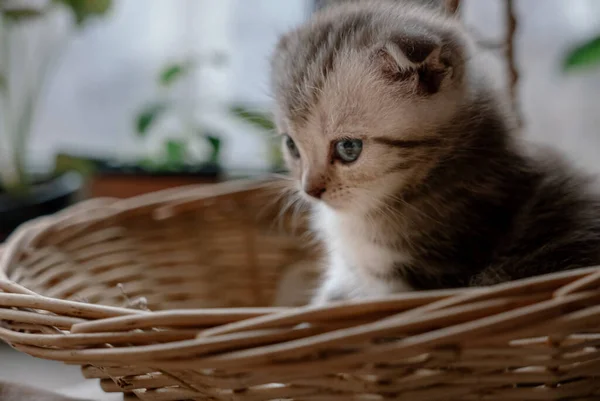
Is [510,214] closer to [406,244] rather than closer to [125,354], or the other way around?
[406,244]

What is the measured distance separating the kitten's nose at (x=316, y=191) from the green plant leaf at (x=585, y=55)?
80 centimetres

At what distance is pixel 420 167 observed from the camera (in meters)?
0.96

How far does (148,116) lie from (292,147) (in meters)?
0.94

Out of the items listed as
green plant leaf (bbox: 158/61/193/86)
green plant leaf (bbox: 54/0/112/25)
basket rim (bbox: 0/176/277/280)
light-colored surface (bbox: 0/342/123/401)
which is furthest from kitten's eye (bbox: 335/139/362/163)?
green plant leaf (bbox: 158/61/193/86)

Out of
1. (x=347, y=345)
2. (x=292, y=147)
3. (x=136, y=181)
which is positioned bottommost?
(x=347, y=345)

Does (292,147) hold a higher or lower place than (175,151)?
lower

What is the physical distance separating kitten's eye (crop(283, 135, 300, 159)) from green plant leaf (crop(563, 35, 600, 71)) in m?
0.75

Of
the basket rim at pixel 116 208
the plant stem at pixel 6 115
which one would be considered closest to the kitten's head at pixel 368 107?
the basket rim at pixel 116 208

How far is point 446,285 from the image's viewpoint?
95 cm

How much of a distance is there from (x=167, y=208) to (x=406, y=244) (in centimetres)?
58

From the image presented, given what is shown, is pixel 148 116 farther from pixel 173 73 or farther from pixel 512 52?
pixel 512 52


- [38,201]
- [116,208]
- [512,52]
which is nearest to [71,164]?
[38,201]

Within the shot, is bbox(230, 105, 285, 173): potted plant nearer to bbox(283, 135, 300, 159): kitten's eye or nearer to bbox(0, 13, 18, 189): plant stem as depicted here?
bbox(283, 135, 300, 159): kitten's eye

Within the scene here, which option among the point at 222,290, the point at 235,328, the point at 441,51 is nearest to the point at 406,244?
the point at 441,51
